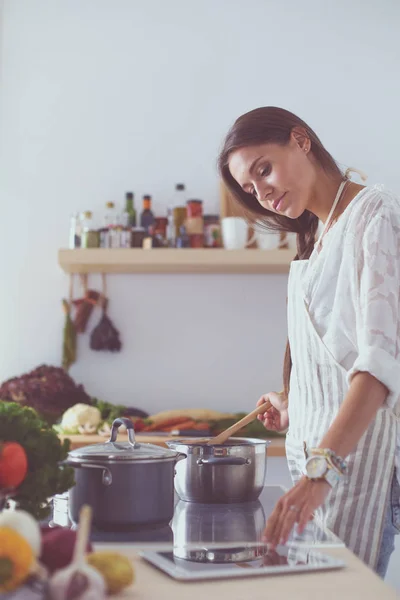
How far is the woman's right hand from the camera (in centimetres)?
154

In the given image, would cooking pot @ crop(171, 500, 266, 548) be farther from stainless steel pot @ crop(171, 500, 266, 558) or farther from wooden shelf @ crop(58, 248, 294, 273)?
wooden shelf @ crop(58, 248, 294, 273)

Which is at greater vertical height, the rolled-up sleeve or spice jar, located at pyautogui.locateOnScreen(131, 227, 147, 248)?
spice jar, located at pyautogui.locateOnScreen(131, 227, 147, 248)

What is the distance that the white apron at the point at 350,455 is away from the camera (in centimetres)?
119

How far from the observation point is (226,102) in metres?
3.51

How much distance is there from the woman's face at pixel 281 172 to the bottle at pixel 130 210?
196 cm

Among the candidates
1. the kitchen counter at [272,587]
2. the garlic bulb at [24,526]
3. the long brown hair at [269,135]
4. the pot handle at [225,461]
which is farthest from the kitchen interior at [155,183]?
the garlic bulb at [24,526]

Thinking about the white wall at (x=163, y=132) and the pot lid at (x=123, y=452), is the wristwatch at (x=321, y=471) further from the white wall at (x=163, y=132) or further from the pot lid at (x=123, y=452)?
the white wall at (x=163, y=132)

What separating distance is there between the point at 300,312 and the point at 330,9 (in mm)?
2661

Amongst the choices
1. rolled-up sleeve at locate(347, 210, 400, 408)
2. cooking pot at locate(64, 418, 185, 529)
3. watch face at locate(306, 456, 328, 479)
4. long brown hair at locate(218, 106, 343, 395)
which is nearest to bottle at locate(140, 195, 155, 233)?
long brown hair at locate(218, 106, 343, 395)

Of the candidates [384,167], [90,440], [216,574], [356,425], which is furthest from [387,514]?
[384,167]

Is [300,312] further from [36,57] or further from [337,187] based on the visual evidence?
A: [36,57]

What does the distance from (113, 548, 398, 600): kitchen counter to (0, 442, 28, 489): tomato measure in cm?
16

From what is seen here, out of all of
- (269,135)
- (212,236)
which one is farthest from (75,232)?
(269,135)

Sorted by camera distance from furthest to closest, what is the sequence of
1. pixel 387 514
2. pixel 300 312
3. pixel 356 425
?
pixel 300 312 < pixel 387 514 < pixel 356 425
